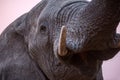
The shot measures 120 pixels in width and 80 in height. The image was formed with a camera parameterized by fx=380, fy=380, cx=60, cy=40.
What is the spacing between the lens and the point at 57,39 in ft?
2.81

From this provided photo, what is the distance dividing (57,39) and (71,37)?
0.08 meters

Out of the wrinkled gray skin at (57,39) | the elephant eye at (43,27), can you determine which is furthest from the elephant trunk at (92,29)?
the elephant eye at (43,27)

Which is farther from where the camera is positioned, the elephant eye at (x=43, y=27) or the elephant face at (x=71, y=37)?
the elephant eye at (x=43, y=27)

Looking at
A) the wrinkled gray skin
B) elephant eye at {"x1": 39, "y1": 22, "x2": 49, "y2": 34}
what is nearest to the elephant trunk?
the wrinkled gray skin

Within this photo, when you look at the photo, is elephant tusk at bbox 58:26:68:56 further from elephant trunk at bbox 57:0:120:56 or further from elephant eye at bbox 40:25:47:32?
elephant eye at bbox 40:25:47:32

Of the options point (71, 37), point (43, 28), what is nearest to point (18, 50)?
point (43, 28)

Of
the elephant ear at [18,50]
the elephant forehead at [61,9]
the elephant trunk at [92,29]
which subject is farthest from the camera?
the elephant ear at [18,50]

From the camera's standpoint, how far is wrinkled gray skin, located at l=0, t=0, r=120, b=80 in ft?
2.41

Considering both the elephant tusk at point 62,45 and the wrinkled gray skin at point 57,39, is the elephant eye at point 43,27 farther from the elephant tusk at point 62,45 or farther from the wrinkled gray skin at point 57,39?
the elephant tusk at point 62,45

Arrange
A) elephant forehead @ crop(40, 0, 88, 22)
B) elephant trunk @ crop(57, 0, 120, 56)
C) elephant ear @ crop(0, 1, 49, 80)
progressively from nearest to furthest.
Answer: elephant trunk @ crop(57, 0, 120, 56) → elephant forehead @ crop(40, 0, 88, 22) → elephant ear @ crop(0, 1, 49, 80)

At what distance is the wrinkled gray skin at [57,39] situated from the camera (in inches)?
28.9

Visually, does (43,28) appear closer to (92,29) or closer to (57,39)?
(57,39)

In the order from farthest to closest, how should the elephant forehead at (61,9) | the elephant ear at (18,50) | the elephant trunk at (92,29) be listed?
the elephant ear at (18,50), the elephant forehead at (61,9), the elephant trunk at (92,29)

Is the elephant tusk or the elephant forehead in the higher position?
the elephant forehead
